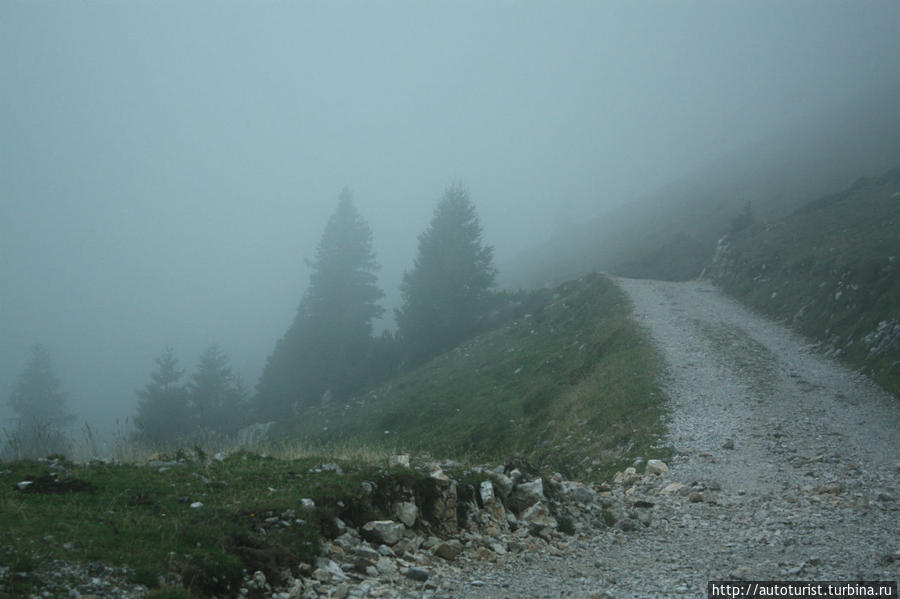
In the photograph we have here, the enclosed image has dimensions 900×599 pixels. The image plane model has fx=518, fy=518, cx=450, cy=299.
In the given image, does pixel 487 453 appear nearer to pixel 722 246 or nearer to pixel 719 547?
pixel 719 547

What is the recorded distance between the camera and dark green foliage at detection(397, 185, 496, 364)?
42.1 m

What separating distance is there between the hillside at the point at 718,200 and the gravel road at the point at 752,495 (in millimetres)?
29522

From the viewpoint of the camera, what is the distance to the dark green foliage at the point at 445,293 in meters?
42.1

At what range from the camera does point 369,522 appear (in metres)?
8.33

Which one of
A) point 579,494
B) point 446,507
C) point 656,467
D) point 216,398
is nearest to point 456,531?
point 446,507

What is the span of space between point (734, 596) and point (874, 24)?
257240mm

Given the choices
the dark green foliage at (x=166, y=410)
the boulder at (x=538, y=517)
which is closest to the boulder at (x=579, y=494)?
the boulder at (x=538, y=517)

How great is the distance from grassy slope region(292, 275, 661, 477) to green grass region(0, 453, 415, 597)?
341 inches

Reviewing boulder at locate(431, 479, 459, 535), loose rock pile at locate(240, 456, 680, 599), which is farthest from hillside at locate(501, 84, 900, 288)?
boulder at locate(431, 479, 459, 535)

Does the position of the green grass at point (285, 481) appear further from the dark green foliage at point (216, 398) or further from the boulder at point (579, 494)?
the dark green foliage at point (216, 398)

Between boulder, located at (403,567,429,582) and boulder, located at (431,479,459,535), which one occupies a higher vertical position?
boulder, located at (431,479,459,535)

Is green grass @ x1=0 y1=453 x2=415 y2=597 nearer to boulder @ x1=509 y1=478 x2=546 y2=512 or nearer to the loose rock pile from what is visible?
the loose rock pile

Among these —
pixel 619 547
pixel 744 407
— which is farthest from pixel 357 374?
pixel 619 547

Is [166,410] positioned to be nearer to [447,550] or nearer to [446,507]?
[446,507]
